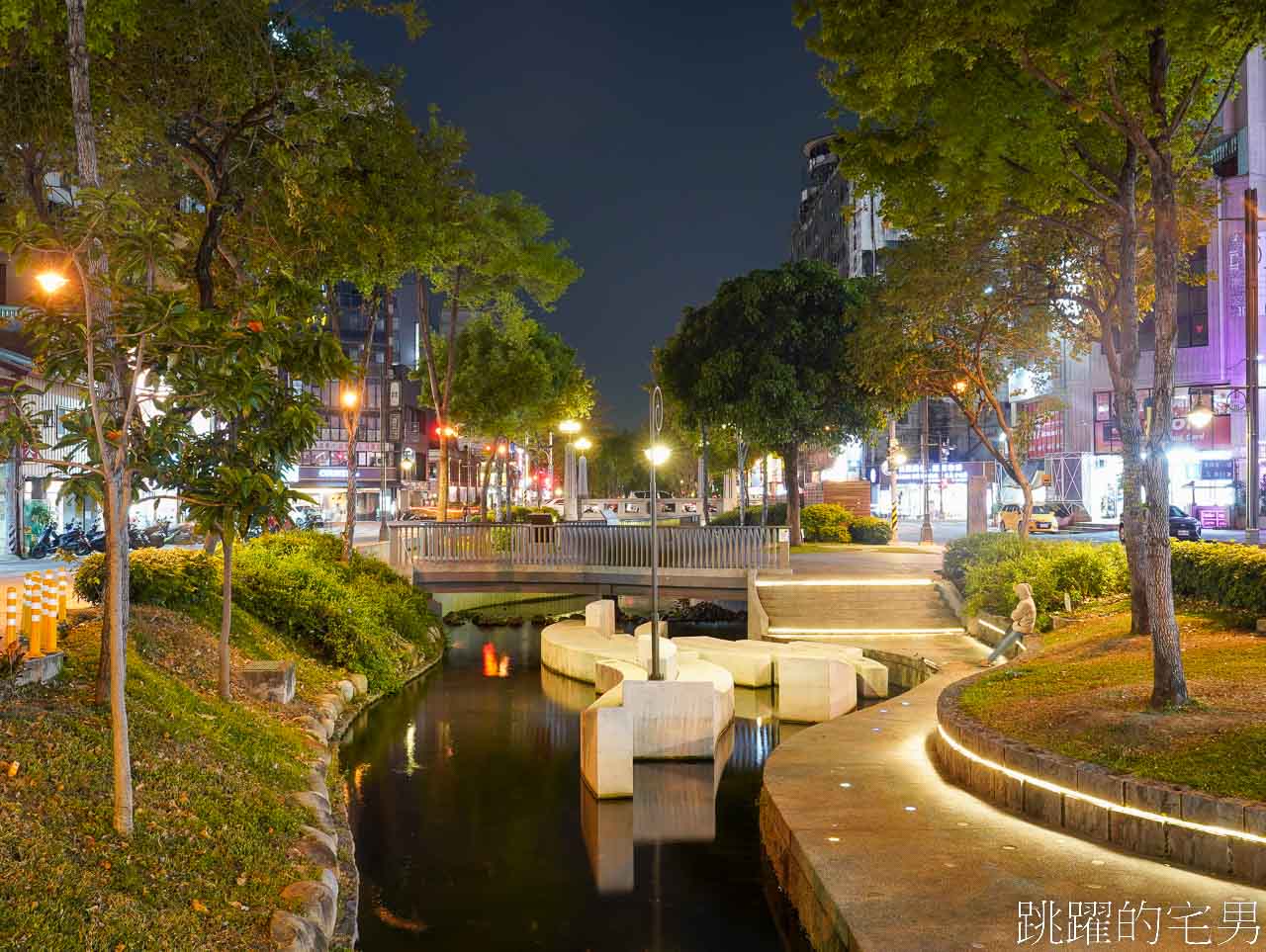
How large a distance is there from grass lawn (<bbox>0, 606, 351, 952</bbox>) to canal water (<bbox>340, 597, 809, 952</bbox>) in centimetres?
157

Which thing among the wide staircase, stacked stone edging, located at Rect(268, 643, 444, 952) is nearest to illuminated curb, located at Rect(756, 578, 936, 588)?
the wide staircase

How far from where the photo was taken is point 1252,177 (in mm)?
42250

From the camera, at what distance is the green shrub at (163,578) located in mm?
13414

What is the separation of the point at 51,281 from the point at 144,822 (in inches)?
174

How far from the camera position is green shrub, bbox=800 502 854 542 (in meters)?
34.8

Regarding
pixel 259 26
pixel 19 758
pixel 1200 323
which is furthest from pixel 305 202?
pixel 1200 323

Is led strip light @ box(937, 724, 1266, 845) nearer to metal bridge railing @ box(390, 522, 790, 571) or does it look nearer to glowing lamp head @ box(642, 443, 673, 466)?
glowing lamp head @ box(642, 443, 673, 466)

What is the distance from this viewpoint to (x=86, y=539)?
27703mm

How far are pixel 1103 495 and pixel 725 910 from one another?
158 feet

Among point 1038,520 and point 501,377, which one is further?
point 1038,520

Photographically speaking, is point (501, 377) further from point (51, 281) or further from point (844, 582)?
point (51, 281)

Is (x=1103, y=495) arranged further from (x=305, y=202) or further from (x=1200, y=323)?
(x=305, y=202)

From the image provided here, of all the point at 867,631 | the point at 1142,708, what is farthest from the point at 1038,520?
the point at 1142,708

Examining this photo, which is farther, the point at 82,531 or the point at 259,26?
the point at 82,531
